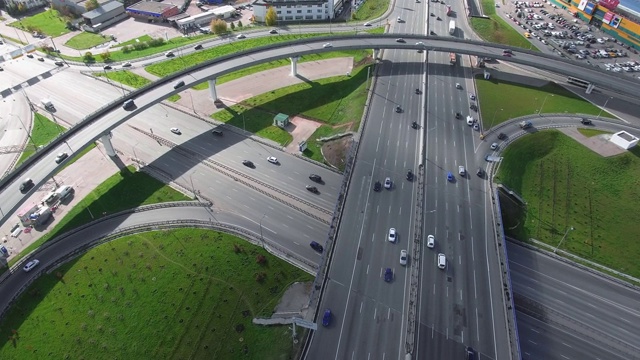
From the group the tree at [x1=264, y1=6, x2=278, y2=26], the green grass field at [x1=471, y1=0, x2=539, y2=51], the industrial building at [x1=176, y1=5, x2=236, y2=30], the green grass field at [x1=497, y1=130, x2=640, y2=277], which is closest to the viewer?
the green grass field at [x1=497, y1=130, x2=640, y2=277]

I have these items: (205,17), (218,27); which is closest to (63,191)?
(218,27)

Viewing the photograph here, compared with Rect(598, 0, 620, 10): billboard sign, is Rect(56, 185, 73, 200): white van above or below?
below

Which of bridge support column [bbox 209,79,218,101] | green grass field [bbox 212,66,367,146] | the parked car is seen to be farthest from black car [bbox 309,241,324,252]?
bridge support column [bbox 209,79,218,101]

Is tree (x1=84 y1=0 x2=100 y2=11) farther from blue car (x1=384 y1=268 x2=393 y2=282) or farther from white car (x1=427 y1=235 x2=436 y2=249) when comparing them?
white car (x1=427 y1=235 x2=436 y2=249)

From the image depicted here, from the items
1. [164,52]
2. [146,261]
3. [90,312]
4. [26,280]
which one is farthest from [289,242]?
[164,52]

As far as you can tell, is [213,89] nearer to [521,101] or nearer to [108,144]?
[108,144]

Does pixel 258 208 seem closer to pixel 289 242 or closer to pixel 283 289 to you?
pixel 289 242

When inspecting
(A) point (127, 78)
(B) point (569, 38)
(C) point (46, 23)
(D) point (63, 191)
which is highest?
(B) point (569, 38)
